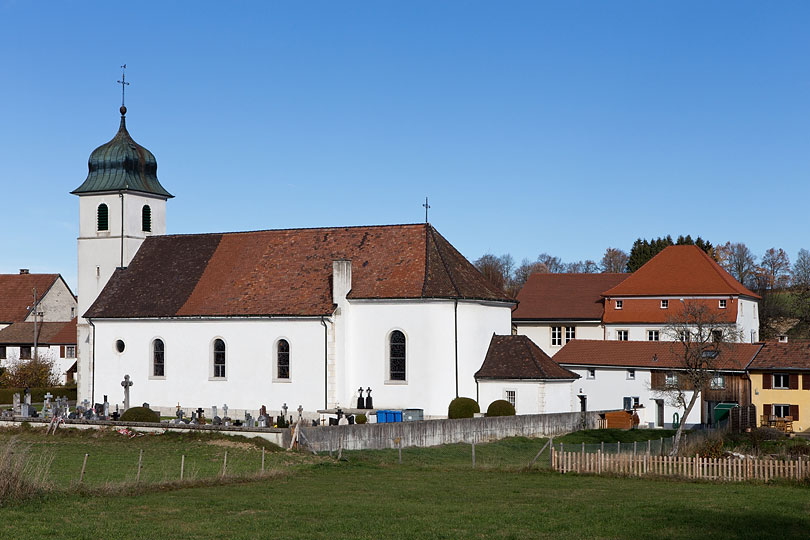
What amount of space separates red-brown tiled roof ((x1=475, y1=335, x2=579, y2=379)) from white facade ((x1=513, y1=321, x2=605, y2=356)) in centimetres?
1988

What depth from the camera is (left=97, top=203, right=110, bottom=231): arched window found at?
57.1m

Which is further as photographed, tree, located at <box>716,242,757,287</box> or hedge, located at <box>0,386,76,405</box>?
tree, located at <box>716,242,757,287</box>

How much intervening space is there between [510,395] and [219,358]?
583 inches

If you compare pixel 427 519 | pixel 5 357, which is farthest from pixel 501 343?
pixel 5 357

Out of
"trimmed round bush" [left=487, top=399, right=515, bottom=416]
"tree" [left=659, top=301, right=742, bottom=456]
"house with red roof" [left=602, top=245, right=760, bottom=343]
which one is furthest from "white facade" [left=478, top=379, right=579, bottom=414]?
"house with red roof" [left=602, top=245, right=760, bottom=343]

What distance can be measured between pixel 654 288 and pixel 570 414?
76.5 feet

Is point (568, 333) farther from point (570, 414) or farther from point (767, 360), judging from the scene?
point (570, 414)

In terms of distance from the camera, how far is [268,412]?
49094mm

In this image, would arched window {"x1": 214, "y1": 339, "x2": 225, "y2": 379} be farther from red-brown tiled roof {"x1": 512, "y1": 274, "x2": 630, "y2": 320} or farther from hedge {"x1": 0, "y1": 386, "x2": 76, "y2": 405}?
red-brown tiled roof {"x1": 512, "y1": 274, "x2": 630, "y2": 320}

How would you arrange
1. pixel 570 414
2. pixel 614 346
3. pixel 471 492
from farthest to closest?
pixel 614 346 < pixel 570 414 < pixel 471 492

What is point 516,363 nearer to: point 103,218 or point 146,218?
point 146,218

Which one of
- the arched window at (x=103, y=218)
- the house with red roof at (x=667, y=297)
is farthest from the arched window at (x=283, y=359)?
the house with red roof at (x=667, y=297)

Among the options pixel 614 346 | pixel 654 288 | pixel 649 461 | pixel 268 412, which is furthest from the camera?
pixel 654 288

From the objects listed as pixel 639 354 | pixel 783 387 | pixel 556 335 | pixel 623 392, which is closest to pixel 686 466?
pixel 783 387
